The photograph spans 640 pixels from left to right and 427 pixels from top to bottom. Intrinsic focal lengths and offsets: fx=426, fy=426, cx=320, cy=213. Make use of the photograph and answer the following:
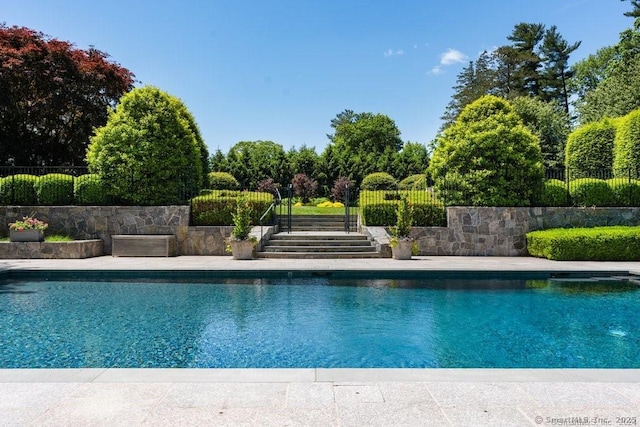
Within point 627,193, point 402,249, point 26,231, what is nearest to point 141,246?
point 26,231

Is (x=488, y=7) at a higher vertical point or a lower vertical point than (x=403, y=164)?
higher

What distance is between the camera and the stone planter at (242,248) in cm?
1161

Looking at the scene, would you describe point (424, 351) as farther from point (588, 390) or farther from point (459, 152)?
point (459, 152)

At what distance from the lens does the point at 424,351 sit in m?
4.68

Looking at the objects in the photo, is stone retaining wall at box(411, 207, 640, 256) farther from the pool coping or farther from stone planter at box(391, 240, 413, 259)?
the pool coping

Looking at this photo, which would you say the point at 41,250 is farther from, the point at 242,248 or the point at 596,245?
the point at 596,245

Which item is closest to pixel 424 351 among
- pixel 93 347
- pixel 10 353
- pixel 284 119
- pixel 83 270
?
pixel 93 347

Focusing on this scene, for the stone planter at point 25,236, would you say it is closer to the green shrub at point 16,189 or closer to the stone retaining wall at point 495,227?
the green shrub at point 16,189

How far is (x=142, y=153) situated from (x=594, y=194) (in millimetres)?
13865

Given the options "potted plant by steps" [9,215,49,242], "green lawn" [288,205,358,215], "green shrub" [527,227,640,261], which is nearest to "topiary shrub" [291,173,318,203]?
"green lawn" [288,205,358,215]

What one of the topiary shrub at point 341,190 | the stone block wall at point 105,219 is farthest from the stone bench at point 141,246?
the topiary shrub at point 341,190

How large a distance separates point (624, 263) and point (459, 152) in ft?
17.5

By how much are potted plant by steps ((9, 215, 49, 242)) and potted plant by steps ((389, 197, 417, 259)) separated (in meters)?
9.89

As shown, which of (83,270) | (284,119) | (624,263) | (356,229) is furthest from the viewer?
(284,119)
